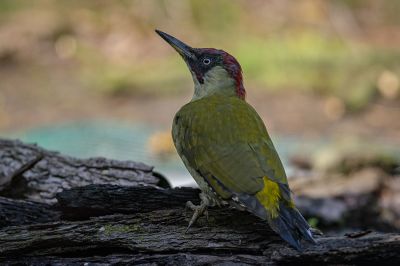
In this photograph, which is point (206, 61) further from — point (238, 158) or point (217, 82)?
point (238, 158)

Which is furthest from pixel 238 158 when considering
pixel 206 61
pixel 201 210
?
pixel 206 61

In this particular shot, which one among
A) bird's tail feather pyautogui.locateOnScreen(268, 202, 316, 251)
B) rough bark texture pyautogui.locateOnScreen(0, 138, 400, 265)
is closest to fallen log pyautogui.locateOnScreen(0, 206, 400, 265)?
rough bark texture pyautogui.locateOnScreen(0, 138, 400, 265)

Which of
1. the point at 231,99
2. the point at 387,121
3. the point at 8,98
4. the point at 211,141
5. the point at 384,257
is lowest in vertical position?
the point at 384,257

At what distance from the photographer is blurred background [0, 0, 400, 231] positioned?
31.8 feet

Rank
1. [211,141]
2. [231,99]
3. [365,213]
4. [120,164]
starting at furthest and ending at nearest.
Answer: [365,213]
[120,164]
[231,99]
[211,141]

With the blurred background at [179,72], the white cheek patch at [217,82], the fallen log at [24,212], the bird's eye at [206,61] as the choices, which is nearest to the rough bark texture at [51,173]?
the fallen log at [24,212]

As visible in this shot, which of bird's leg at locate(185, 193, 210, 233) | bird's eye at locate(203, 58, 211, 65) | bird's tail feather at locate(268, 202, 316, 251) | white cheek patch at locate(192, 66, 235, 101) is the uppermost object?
bird's eye at locate(203, 58, 211, 65)

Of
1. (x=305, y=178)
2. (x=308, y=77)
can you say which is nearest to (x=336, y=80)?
(x=308, y=77)

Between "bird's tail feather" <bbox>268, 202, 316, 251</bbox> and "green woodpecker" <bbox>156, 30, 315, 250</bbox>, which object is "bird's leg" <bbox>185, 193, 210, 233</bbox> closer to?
"green woodpecker" <bbox>156, 30, 315, 250</bbox>

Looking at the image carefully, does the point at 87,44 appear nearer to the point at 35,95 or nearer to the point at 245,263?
the point at 35,95

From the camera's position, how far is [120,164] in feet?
15.5

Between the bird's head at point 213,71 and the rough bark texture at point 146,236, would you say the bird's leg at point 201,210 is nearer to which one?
the rough bark texture at point 146,236

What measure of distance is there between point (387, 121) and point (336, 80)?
3.89ft

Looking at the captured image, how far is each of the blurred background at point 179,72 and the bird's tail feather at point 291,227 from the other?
3.63 metres
